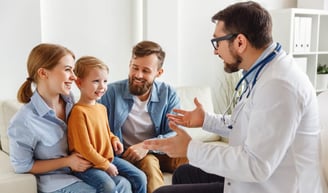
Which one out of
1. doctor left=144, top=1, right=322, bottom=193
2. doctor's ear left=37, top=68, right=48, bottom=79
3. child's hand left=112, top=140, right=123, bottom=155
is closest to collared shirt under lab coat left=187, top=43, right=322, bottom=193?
doctor left=144, top=1, right=322, bottom=193

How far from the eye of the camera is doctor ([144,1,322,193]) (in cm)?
125

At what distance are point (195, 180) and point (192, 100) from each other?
37.9 inches

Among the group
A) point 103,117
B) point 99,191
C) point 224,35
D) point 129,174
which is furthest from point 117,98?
point 224,35

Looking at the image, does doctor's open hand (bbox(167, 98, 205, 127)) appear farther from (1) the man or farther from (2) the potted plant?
(2) the potted plant

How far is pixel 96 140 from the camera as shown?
184cm

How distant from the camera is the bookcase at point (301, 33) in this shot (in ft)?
10.9

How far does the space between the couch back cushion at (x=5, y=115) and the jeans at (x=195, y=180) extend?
98 cm

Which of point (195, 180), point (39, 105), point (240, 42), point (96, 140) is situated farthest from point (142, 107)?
point (240, 42)

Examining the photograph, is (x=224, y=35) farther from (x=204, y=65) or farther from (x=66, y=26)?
(x=204, y=65)

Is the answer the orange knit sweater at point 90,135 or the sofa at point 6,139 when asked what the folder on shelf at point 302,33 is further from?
the orange knit sweater at point 90,135

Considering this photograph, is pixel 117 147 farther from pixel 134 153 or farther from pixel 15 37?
pixel 15 37

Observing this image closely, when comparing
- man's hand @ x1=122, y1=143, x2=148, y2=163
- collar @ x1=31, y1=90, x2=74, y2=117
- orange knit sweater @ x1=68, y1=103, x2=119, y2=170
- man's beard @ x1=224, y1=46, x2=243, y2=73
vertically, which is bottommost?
man's hand @ x1=122, y1=143, x2=148, y2=163

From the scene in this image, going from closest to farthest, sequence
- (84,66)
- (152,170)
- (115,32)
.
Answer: (84,66) → (152,170) → (115,32)

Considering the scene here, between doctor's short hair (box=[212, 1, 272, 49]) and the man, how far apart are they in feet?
2.71
